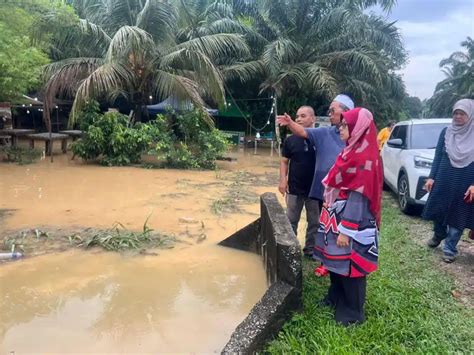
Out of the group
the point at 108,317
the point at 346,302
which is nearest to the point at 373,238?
A: the point at 346,302

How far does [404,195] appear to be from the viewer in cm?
666

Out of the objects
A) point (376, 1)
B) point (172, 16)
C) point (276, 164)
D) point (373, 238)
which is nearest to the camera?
point (373, 238)

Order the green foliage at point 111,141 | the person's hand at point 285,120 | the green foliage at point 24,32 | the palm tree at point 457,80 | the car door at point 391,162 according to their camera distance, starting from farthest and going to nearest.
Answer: the palm tree at point 457,80, the green foliage at point 111,141, the green foliage at point 24,32, the car door at point 391,162, the person's hand at point 285,120

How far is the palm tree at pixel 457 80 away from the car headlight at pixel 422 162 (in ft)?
104

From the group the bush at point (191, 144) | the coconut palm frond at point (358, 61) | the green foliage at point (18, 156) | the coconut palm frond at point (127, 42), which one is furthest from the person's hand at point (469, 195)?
the coconut palm frond at point (358, 61)

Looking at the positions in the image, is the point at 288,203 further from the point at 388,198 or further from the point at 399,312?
the point at 388,198

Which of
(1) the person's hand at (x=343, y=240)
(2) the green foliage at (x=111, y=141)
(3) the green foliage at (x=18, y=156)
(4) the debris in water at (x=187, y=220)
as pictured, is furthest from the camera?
(3) the green foliage at (x=18, y=156)

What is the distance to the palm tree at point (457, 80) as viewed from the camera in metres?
35.9

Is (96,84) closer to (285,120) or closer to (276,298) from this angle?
(285,120)

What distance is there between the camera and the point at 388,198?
824 cm

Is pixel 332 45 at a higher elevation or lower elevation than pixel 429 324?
higher

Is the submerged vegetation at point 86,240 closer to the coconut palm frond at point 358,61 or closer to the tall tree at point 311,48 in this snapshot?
the tall tree at point 311,48

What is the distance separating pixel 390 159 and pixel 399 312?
504cm

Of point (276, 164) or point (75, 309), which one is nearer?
point (75, 309)
